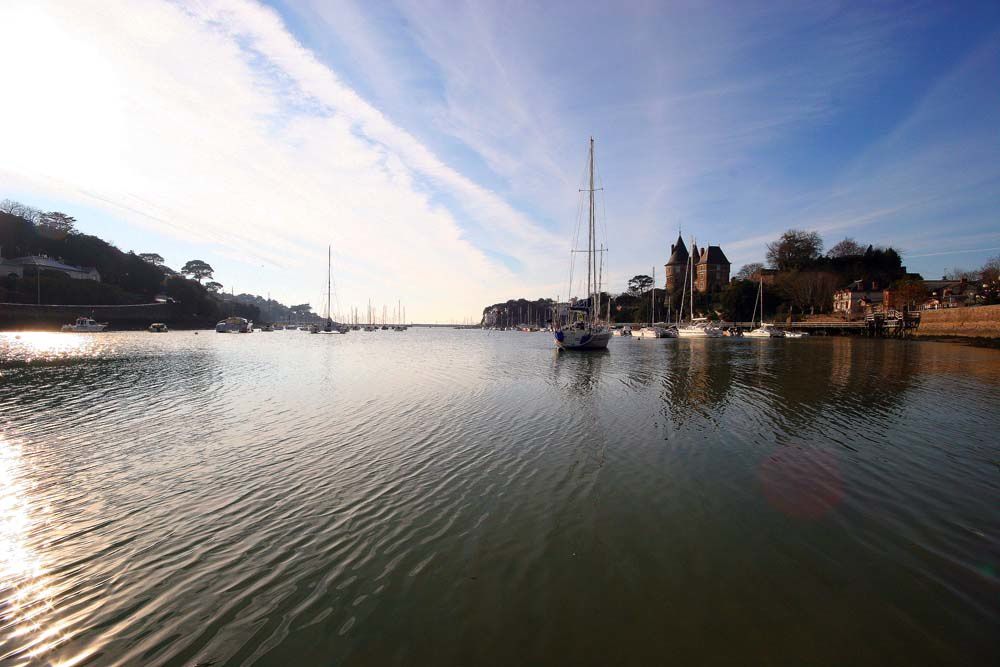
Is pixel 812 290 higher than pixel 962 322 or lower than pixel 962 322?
higher

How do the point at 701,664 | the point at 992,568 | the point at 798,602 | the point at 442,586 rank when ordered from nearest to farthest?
the point at 701,664, the point at 798,602, the point at 442,586, the point at 992,568

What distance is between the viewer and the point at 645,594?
4.81 metres

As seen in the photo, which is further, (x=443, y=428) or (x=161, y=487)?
(x=443, y=428)

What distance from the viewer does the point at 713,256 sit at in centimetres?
12825

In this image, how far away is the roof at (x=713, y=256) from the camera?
128m

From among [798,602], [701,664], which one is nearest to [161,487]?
[701,664]

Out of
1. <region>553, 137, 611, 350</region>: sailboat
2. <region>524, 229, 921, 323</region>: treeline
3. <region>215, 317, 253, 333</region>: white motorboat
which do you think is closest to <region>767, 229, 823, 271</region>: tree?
<region>524, 229, 921, 323</region>: treeline

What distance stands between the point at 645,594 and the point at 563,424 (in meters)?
8.29

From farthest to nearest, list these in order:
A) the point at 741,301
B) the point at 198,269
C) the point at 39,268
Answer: the point at 198,269 → the point at 741,301 → the point at 39,268

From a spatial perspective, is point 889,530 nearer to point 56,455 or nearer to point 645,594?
point 645,594

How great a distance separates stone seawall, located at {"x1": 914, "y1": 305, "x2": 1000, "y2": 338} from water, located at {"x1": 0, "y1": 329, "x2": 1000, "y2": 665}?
179 feet

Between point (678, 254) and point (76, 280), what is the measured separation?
6907 inches

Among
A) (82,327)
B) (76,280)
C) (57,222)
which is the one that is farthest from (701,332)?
(57,222)

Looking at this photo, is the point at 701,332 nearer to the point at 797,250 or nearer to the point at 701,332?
the point at 701,332
